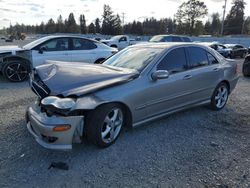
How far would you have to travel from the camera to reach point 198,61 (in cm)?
477

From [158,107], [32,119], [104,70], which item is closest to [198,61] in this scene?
[158,107]

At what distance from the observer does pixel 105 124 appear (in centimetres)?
339

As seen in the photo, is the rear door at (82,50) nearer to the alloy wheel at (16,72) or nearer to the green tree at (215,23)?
the alloy wheel at (16,72)

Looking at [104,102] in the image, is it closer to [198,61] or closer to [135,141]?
[135,141]

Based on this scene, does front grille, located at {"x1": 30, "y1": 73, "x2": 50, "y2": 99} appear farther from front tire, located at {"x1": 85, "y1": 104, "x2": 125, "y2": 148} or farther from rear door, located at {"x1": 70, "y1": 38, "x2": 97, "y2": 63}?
rear door, located at {"x1": 70, "y1": 38, "x2": 97, "y2": 63}

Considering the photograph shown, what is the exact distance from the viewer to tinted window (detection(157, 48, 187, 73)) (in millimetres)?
4081

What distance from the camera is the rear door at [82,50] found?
8.27m

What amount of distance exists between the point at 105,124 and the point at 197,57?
249 cm

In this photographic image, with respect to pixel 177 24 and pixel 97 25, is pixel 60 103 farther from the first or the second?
pixel 97 25

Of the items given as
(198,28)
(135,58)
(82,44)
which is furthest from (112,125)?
(198,28)

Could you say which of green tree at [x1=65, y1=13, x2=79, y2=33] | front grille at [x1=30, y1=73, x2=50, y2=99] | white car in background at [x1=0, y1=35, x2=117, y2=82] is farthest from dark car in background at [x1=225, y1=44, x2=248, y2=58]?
green tree at [x1=65, y1=13, x2=79, y2=33]

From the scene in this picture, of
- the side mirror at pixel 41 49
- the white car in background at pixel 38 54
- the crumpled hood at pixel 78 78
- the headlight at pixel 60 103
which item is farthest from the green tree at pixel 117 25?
the headlight at pixel 60 103

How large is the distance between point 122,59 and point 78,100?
176cm

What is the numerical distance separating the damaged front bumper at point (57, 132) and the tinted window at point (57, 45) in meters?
5.26
